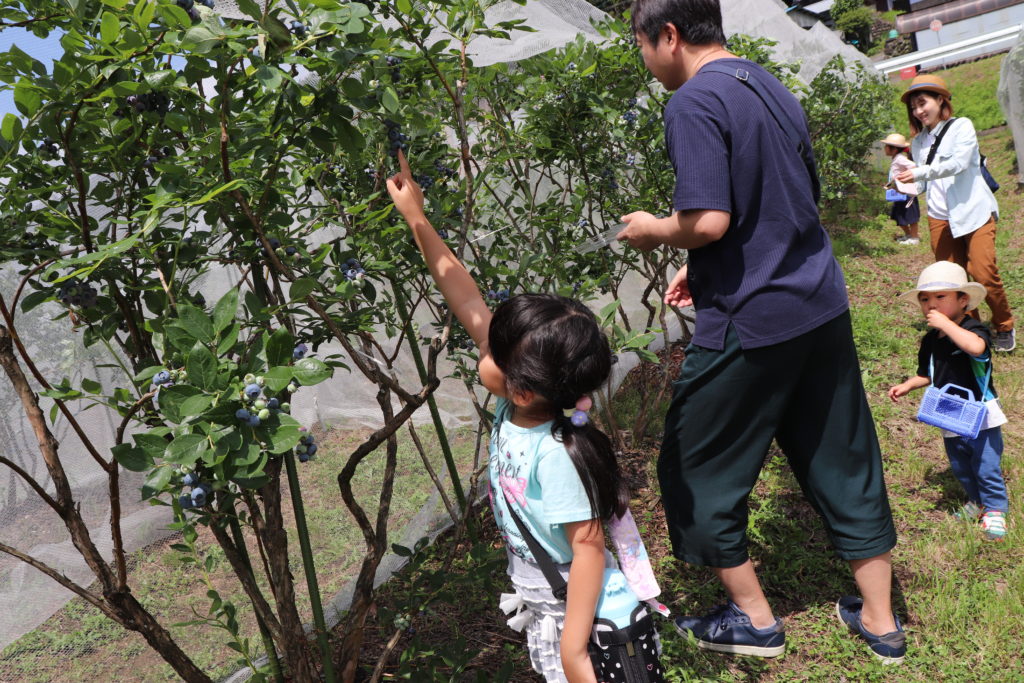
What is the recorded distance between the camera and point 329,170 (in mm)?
2502

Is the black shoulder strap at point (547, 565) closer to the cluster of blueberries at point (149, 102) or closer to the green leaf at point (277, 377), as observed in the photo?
the green leaf at point (277, 377)

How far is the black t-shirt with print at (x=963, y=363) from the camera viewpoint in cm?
269

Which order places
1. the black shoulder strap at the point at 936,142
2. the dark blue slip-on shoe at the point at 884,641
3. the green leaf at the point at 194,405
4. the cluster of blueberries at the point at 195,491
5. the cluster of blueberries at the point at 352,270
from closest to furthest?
the green leaf at the point at 194,405 → the cluster of blueberries at the point at 195,491 → the cluster of blueberries at the point at 352,270 → the dark blue slip-on shoe at the point at 884,641 → the black shoulder strap at the point at 936,142

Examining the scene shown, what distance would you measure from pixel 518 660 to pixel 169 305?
146cm

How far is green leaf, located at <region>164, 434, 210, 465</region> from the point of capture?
127 centimetres

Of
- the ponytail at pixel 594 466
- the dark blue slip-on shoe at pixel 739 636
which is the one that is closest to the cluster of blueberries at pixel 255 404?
the ponytail at pixel 594 466

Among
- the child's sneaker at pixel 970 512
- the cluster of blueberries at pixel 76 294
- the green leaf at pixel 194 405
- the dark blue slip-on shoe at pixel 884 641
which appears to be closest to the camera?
the green leaf at pixel 194 405

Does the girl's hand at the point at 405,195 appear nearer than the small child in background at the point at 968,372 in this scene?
Yes

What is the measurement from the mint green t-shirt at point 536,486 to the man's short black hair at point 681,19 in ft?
3.03

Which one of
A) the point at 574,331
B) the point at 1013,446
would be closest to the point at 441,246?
the point at 574,331

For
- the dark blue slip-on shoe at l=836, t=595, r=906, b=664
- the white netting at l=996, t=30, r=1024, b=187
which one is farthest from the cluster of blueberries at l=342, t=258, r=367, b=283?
the white netting at l=996, t=30, r=1024, b=187

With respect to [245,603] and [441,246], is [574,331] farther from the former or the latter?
[245,603]

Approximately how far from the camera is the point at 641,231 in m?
1.90

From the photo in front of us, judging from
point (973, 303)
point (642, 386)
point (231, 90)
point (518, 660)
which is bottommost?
point (642, 386)
